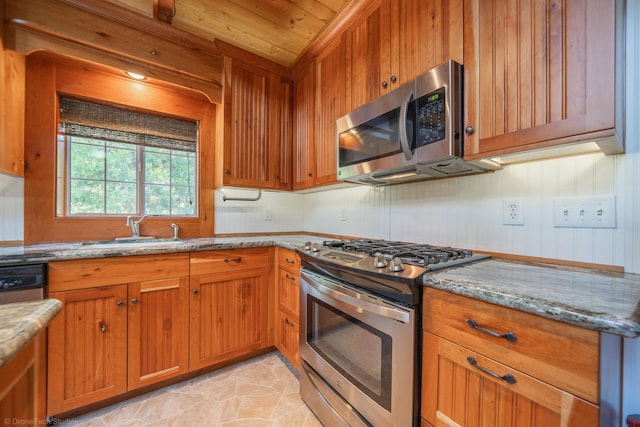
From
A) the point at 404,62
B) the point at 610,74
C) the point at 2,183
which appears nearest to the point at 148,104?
the point at 2,183

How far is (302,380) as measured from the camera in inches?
61.6

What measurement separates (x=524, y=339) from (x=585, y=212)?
0.70 metres

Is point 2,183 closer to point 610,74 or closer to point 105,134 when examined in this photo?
point 105,134

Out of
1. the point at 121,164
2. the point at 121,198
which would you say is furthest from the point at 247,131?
the point at 121,198

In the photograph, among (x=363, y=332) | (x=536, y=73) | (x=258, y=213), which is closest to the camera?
(x=536, y=73)

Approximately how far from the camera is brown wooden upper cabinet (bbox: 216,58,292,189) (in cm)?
206

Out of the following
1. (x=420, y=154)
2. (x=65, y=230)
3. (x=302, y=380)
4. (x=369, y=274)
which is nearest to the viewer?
(x=369, y=274)

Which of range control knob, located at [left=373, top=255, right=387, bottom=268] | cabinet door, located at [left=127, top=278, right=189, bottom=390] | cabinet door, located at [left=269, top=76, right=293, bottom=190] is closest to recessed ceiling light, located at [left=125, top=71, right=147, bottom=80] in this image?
cabinet door, located at [left=269, top=76, right=293, bottom=190]

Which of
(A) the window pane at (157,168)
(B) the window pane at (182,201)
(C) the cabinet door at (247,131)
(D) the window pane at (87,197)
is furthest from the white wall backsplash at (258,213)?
(D) the window pane at (87,197)

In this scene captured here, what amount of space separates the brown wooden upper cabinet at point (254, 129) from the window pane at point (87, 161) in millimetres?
854

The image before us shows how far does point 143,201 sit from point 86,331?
1037 mm

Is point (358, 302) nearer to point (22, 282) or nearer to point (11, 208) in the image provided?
point (22, 282)

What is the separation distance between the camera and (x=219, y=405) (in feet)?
5.04

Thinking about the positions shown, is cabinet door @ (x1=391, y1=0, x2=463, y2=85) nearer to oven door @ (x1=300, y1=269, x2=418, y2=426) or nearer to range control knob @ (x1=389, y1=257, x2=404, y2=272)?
range control knob @ (x1=389, y1=257, x2=404, y2=272)
